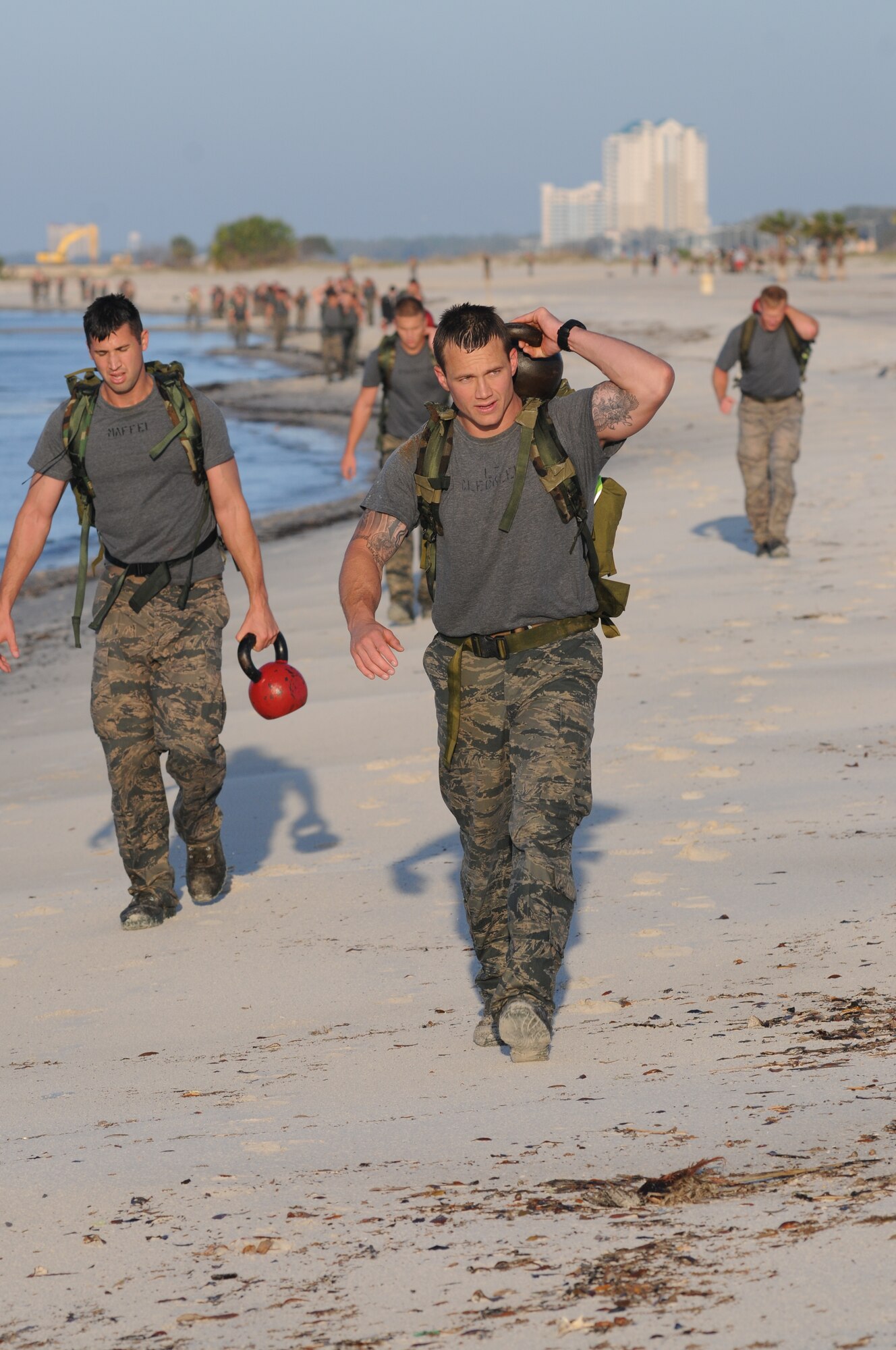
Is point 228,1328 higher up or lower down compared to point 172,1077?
higher up

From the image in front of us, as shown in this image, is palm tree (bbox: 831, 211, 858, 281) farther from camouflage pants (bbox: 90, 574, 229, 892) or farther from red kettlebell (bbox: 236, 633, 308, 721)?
red kettlebell (bbox: 236, 633, 308, 721)

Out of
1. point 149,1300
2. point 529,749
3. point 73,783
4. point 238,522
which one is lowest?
point 73,783

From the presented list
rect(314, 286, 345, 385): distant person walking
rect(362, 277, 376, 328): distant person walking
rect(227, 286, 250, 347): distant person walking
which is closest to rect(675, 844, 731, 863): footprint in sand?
rect(314, 286, 345, 385): distant person walking

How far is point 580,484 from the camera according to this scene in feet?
14.4

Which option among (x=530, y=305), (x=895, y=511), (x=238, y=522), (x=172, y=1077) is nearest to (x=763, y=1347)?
(x=172, y=1077)

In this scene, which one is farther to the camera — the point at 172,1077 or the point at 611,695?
the point at 611,695

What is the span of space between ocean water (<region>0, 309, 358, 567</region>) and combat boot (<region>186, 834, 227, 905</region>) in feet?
19.3

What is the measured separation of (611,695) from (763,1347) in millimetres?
6184

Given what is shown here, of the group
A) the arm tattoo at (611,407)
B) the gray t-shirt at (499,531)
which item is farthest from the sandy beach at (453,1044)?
the arm tattoo at (611,407)

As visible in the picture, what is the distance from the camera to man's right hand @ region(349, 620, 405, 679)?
4.02m

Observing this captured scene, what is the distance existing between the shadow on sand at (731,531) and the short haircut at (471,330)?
27.9ft

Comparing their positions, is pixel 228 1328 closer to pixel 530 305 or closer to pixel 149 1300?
pixel 149 1300

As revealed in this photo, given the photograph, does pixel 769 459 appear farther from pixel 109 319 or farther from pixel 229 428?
pixel 229 428

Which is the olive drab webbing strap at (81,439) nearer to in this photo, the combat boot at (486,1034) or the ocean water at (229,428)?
the combat boot at (486,1034)
